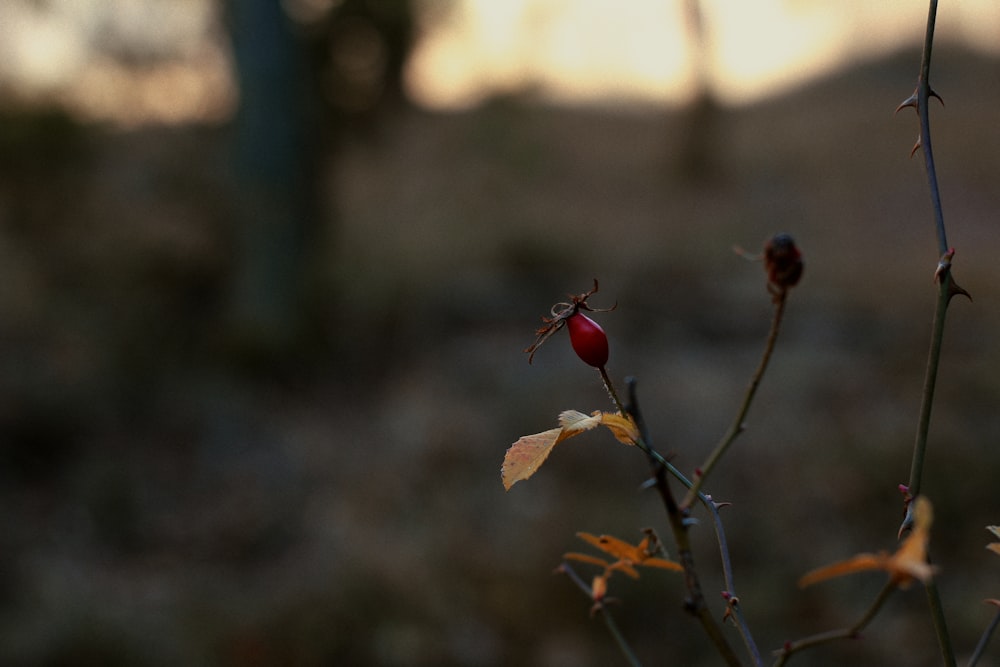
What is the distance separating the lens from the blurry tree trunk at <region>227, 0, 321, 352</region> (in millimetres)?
4578

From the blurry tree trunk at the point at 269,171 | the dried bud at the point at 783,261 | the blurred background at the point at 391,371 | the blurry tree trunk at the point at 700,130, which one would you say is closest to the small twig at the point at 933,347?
Answer: the dried bud at the point at 783,261

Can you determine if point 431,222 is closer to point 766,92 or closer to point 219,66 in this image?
point 219,66

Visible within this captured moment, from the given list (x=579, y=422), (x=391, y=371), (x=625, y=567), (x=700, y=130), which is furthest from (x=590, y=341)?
(x=700, y=130)

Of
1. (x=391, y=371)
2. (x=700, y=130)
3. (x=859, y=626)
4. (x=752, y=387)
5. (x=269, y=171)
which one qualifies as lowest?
(x=859, y=626)

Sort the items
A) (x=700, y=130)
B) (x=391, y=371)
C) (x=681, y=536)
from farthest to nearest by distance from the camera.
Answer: (x=700, y=130) → (x=391, y=371) → (x=681, y=536)

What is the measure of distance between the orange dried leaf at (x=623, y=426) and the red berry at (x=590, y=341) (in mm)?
28

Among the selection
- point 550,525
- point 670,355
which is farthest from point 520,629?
point 670,355

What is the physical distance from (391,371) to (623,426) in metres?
→ 4.08

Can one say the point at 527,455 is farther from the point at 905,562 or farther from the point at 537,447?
the point at 905,562

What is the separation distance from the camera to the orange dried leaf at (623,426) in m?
0.43

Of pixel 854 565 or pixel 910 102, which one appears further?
pixel 910 102

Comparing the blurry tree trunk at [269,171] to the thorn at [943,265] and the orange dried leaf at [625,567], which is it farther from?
the thorn at [943,265]

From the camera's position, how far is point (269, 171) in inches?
186

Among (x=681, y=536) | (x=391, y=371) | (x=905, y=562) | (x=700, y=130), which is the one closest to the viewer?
(x=905, y=562)
